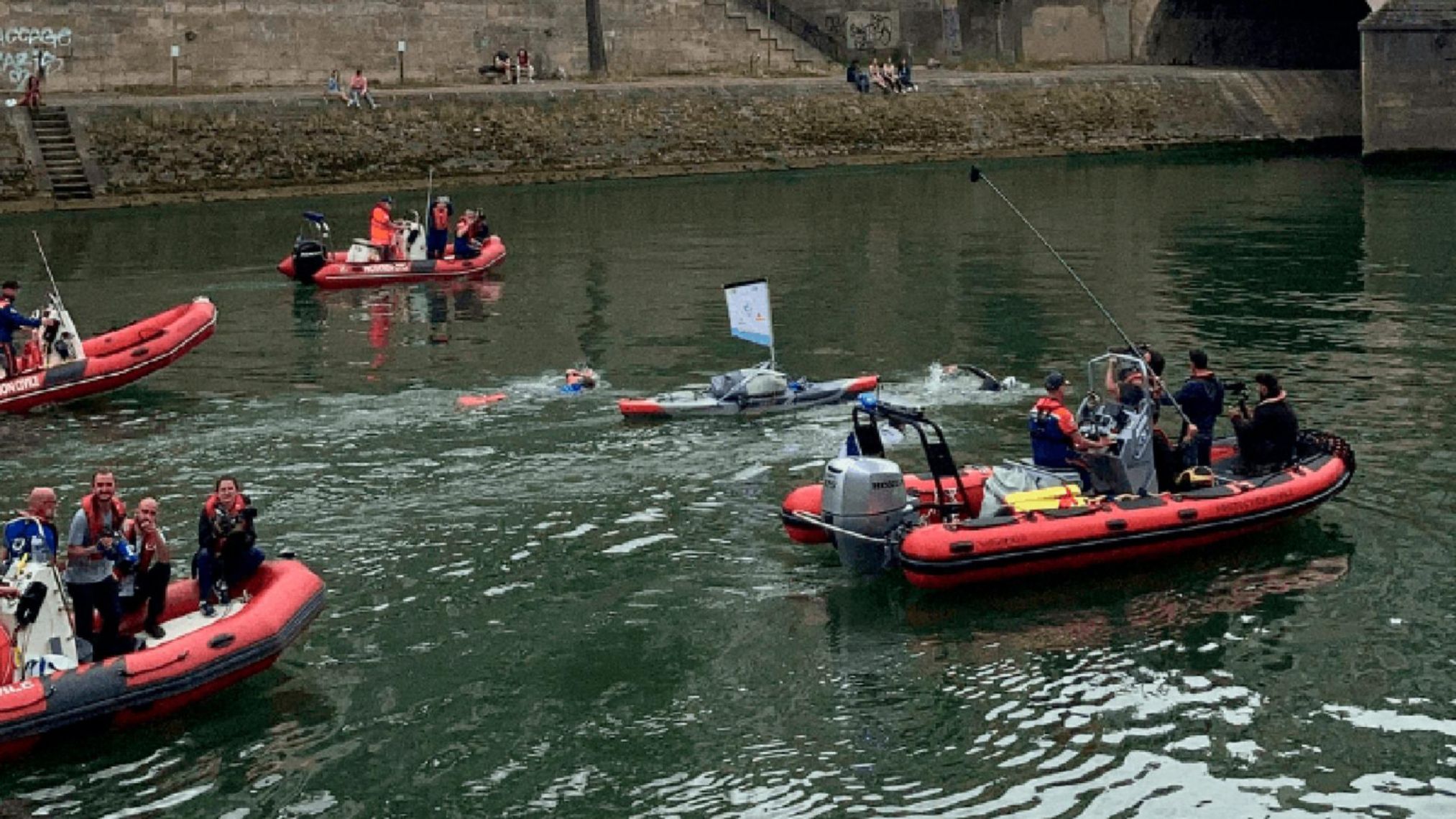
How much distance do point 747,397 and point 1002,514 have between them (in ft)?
21.8

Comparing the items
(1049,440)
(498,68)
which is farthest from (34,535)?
(498,68)

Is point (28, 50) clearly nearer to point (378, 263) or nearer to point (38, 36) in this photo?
point (38, 36)

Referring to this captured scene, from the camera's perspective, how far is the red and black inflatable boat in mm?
16609

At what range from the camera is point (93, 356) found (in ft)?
86.2

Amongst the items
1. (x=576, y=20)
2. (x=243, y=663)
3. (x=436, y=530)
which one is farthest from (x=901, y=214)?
(x=243, y=663)

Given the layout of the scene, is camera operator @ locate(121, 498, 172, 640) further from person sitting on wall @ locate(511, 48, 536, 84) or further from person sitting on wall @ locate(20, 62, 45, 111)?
person sitting on wall @ locate(511, 48, 536, 84)

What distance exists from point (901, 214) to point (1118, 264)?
9.37 metres

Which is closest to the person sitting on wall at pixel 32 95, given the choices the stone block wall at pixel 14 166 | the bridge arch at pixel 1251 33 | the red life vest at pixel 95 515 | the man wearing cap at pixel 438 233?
the stone block wall at pixel 14 166

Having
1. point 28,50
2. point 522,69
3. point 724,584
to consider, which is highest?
point 28,50

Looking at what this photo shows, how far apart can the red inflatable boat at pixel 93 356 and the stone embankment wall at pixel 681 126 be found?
72.5ft

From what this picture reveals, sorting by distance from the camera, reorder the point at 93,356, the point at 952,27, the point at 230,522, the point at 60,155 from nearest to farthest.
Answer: the point at 230,522 → the point at 93,356 → the point at 60,155 → the point at 952,27

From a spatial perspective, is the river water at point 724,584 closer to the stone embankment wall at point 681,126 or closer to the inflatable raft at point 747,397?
the inflatable raft at point 747,397

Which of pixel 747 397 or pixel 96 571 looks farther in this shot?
pixel 747 397

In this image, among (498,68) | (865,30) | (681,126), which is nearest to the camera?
(681,126)
